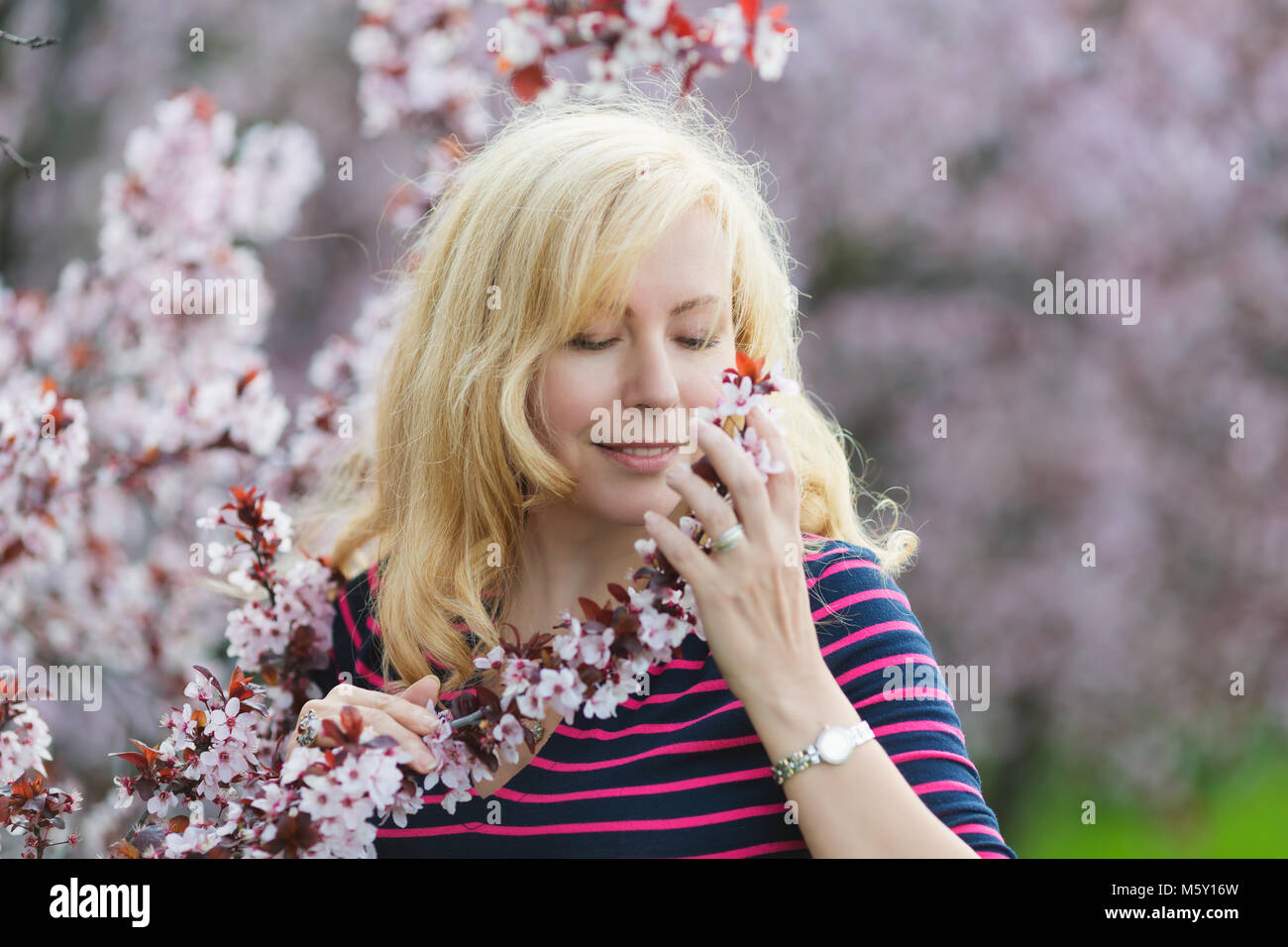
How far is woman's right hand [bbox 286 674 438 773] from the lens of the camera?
4.05ft

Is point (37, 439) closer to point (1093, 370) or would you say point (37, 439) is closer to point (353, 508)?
point (353, 508)

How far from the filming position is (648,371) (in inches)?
52.6

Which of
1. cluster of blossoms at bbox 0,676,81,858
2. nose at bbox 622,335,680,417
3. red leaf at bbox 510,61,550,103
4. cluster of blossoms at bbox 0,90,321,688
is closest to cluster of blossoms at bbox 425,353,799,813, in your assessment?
nose at bbox 622,335,680,417

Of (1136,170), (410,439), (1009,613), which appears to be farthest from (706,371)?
(1136,170)

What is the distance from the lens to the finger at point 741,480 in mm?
1132

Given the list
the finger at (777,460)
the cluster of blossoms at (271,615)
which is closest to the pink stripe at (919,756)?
the finger at (777,460)

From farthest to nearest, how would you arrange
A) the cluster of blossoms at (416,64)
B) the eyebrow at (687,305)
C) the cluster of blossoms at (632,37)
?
1. the cluster of blossoms at (416,64)
2. the eyebrow at (687,305)
3. the cluster of blossoms at (632,37)

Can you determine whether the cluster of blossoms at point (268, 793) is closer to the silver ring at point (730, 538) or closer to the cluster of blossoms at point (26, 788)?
the cluster of blossoms at point (26, 788)

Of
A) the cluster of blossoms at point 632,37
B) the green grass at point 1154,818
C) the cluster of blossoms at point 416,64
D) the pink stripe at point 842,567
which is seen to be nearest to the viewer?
the cluster of blossoms at point 632,37

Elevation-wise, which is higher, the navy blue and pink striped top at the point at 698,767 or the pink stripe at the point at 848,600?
the pink stripe at the point at 848,600

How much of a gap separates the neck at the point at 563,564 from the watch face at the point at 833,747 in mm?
500

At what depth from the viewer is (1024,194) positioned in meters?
4.15

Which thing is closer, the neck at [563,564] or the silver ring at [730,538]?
the silver ring at [730,538]

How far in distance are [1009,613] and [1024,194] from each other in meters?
1.59
